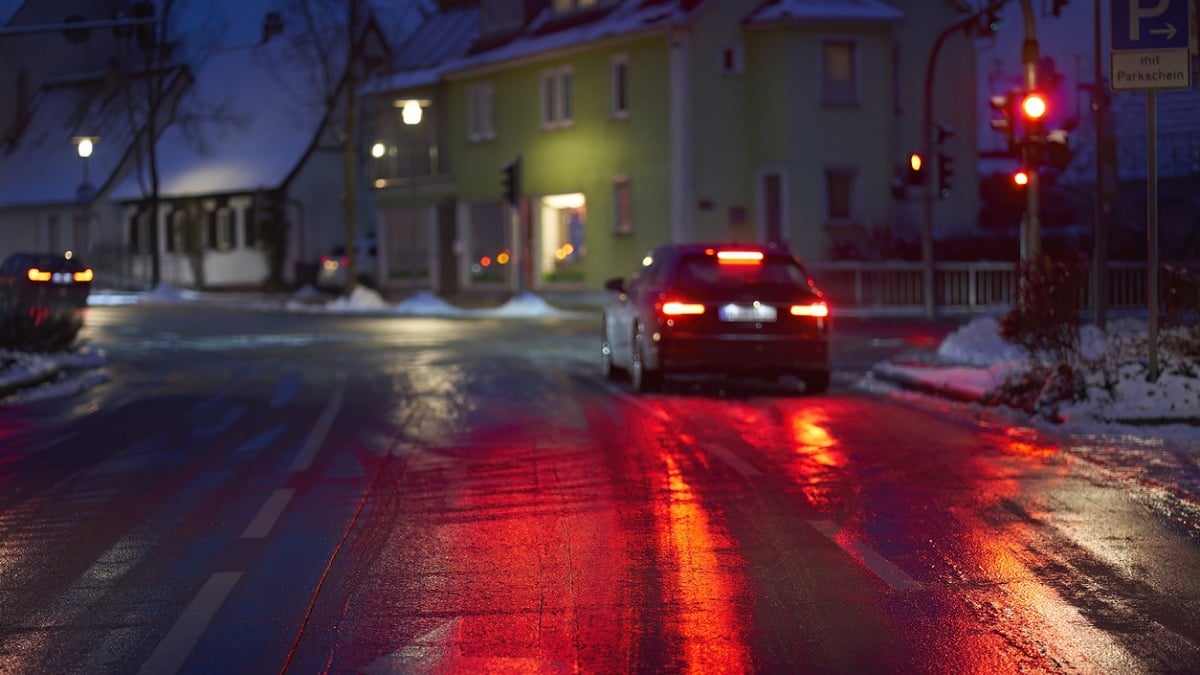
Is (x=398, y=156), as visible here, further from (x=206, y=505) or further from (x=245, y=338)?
(x=206, y=505)

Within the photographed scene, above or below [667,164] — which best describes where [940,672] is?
below

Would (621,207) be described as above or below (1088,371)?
above

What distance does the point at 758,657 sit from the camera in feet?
21.1

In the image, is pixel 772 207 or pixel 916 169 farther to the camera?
pixel 772 207

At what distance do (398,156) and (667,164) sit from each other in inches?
649

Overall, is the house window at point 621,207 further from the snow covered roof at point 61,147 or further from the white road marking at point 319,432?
the white road marking at point 319,432

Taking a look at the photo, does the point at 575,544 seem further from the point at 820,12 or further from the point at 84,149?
the point at 84,149

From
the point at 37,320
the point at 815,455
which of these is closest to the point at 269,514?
the point at 815,455

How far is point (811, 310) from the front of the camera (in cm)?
1816

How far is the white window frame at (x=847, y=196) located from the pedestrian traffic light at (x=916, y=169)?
11.8 metres

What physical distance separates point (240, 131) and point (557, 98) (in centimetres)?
2594

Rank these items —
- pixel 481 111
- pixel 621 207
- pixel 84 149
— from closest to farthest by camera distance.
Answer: pixel 621 207, pixel 84 149, pixel 481 111

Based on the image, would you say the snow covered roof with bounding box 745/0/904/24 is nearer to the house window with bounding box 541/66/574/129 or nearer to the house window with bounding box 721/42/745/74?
the house window with bounding box 721/42/745/74

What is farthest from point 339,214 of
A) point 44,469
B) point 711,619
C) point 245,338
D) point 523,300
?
point 711,619
